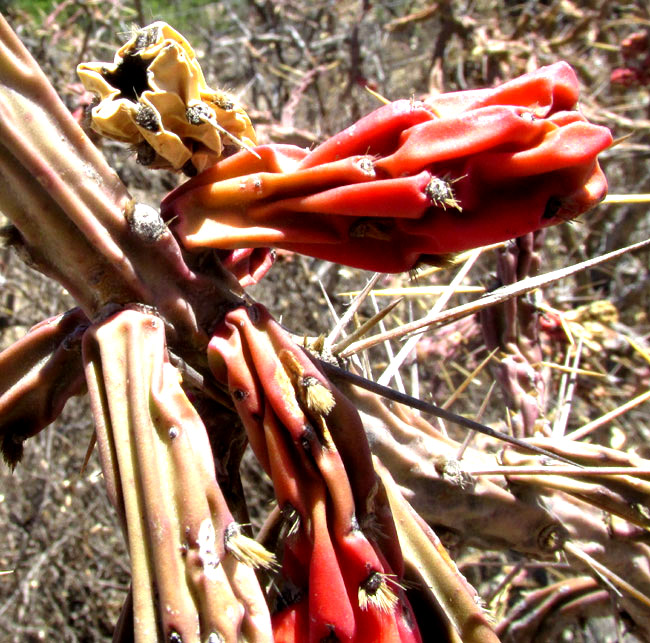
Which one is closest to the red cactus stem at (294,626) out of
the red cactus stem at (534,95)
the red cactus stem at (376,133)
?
the red cactus stem at (376,133)

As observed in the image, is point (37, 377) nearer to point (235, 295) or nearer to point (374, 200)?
point (235, 295)

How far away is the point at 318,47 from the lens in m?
5.52

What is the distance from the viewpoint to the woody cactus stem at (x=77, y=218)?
112 cm

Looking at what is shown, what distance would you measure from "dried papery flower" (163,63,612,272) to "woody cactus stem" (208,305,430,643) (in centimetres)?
19

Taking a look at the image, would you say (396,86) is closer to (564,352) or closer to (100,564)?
(564,352)

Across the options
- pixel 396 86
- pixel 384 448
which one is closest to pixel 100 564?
pixel 384 448

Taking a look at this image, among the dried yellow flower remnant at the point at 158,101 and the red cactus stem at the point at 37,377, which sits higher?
the dried yellow flower remnant at the point at 158,101

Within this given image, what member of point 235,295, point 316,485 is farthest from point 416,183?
point 316,485

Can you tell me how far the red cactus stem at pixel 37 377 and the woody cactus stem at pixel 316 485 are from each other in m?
0.28

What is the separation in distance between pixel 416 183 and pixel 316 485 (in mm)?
529

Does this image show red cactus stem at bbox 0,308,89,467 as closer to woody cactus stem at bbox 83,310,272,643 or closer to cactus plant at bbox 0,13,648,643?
cactus plant at bbox 0,13,648,643

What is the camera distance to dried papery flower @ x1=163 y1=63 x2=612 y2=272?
3.81 ft

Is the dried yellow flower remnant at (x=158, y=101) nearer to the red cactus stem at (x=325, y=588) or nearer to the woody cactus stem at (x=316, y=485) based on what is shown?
the woody cactus stem at (x=316, y=485)

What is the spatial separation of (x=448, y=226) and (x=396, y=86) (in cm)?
589
